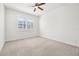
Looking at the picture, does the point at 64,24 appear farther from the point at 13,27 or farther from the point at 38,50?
the point at 13,27

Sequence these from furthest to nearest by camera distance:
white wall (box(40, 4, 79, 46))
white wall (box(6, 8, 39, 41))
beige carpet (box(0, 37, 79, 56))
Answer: white wall (box(6, 8, 39, 41))
white wall (box(40, 4, 79, 46))
beige carpet (box(0, 37, 79, 56))

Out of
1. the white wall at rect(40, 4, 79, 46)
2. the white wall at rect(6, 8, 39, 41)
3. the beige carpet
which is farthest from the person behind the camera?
the white wall at rect(6, 8, 39, 41)

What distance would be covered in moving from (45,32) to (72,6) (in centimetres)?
304

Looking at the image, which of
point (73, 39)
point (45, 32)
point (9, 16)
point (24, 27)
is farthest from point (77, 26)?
point (9, 16)

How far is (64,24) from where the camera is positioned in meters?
3.92

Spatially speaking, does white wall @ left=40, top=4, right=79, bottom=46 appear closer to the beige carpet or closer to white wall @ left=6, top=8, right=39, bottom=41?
the beige carpet

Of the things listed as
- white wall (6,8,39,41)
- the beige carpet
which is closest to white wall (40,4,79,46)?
the beige carpet

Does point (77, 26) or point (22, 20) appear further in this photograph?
point (22, 20)

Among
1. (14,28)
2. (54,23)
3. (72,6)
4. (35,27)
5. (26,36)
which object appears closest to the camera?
(72,6)

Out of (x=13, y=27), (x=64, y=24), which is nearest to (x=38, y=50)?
(x=64, y=24)

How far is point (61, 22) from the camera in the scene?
4.13 metres

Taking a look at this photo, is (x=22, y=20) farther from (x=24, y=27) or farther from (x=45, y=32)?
(x=45, y=32)

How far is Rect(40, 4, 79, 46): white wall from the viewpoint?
332 centimetres

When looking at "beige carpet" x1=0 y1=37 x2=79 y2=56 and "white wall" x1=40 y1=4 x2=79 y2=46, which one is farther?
"white wall" x1=40 y1=4 x2=79 y2=46
